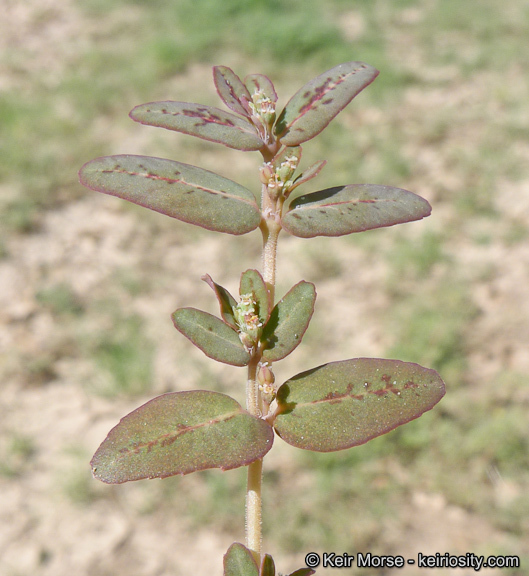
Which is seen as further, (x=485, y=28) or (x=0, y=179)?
(x=485, y=28)

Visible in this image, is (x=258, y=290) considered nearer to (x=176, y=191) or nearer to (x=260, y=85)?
(x=176, y=191)

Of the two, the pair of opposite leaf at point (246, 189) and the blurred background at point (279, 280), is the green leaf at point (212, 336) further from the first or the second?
the blurred background at point (279, 280)

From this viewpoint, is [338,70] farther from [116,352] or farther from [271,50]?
[271,50]

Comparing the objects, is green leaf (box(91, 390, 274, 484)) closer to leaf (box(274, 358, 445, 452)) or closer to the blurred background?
leaf (box(274, 358, 445, 452))

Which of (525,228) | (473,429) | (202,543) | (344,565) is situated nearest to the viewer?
(344,565)

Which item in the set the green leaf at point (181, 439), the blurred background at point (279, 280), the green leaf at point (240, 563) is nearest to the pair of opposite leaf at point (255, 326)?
the green leaf at point (181, 439)

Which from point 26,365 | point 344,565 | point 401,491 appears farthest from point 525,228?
point 26,365
